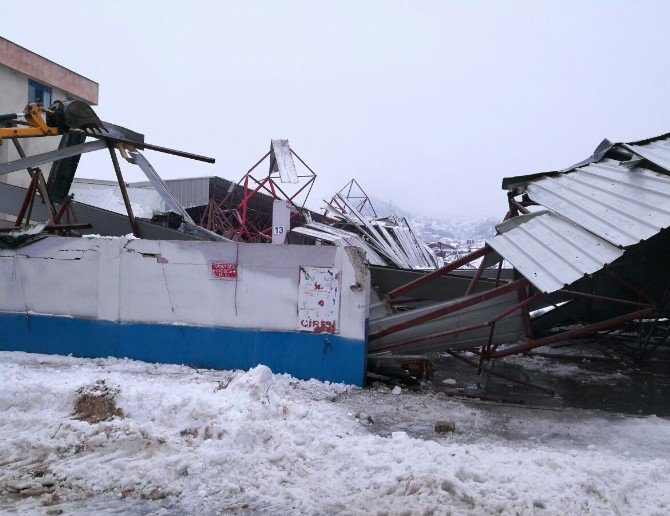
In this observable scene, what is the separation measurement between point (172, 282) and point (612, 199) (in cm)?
699

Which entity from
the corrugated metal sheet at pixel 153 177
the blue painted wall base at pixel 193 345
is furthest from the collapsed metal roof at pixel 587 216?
the corrugated metal sheet at pixel 153 177

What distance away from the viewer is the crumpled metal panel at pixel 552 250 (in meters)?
6.68

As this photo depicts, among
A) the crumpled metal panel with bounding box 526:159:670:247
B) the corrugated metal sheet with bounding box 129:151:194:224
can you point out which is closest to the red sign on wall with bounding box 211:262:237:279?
the corrugated metal sheet with bounding box 129:151:194:224

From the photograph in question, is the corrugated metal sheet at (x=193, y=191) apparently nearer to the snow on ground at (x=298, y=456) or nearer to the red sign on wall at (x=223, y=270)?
the red sign on wall at (x=223, y=270)

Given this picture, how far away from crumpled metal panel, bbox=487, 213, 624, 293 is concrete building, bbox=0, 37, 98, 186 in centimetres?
1947

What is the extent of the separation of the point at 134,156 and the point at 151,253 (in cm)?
361

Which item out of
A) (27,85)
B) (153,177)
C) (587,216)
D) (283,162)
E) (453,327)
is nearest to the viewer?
(587,216)

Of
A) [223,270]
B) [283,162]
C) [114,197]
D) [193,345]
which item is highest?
[283,162]

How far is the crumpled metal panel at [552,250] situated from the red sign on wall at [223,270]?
13.2 ft

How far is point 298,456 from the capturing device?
5.16m

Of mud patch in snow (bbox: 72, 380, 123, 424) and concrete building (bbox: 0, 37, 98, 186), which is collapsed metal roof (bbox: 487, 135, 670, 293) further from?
concrete building (bbox: 0, 37, 98, 186)

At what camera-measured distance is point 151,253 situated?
8.94 metres

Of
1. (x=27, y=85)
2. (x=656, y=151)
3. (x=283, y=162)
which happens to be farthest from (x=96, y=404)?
(x=27, y=85)

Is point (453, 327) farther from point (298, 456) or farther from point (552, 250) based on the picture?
point (298, 456)
